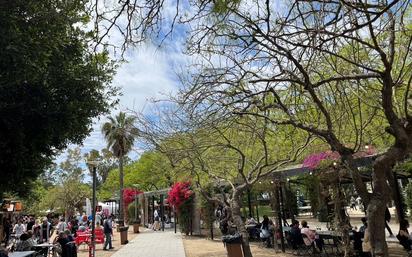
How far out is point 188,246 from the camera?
1914 centimetres

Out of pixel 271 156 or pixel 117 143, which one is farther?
pixel 117 143

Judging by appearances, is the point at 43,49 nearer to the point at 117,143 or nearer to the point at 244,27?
the point at 244,27

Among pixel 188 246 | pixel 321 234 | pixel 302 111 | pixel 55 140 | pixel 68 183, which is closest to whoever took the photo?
pixel 302 111

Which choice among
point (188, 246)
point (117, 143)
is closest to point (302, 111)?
point (188, 246)

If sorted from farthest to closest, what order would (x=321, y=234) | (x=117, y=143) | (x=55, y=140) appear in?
(x=117, y=143), (x=321, y=234), (x=55, y=140)

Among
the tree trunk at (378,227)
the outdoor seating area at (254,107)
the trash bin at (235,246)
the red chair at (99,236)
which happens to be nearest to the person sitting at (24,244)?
the outdoor seating area at (254,107)

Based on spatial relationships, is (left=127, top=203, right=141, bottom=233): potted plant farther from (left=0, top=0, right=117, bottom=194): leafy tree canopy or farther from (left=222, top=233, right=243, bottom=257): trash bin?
(left=0, top=0, right=117, bottom=194): leafy tree canopy

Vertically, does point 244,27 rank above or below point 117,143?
below

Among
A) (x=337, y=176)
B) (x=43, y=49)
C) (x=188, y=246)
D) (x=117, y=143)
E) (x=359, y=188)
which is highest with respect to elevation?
(x=117, y=143)

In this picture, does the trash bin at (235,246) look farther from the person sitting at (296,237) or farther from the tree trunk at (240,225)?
the person sitting at (296,237)

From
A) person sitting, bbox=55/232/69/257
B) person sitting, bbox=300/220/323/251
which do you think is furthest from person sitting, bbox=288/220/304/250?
person sitting, bbox=55/232/69/257

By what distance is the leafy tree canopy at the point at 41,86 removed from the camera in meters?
7.61

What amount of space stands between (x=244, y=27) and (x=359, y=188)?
98.1 inches

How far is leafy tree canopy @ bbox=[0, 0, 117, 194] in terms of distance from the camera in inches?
299
